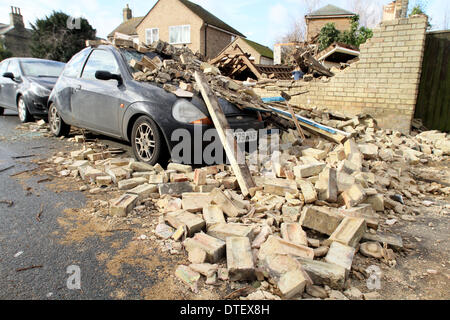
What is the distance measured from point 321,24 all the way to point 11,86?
1134 inches

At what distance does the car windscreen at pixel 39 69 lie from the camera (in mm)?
8297

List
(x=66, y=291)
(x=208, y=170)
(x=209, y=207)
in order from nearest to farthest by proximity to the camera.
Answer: (x=66, y=291) → (x=209, y=207) → (x=208, y=170)

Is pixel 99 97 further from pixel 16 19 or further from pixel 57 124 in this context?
pixel 16 19

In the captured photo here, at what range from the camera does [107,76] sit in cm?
443

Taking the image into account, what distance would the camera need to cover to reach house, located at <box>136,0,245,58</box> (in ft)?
84.3

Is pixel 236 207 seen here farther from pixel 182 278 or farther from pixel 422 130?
pixel 422 130

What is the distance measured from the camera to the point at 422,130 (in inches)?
279

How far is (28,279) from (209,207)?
1.58 meters

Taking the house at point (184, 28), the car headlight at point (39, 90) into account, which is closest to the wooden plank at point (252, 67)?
the car headlight at point (39, 90)

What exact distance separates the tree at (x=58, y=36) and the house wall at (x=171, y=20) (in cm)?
660

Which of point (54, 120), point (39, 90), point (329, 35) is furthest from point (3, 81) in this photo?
point (329, 35)

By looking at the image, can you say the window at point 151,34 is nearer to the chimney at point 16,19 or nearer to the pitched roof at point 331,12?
the pitched roof at point 331,12

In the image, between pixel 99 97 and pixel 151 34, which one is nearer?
pixel 99 97

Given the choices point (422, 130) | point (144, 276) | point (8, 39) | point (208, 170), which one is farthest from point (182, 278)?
point (8, 39)
